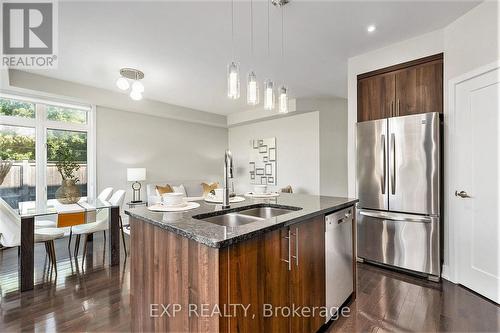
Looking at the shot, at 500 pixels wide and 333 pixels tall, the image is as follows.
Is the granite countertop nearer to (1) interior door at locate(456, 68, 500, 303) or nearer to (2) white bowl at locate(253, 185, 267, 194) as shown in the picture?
(2) white bowl at locate(253, 185, 267, 194)

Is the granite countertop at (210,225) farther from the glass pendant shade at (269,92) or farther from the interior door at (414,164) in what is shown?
the interior door at (414,164)

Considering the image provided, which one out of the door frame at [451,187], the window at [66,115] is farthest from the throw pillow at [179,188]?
the door frame at [451,187]

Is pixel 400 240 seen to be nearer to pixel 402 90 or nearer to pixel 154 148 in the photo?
pixel 402 90

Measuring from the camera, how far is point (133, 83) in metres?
3.38

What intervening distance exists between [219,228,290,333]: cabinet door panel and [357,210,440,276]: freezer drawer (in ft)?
6.56

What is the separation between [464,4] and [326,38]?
126 centimetres

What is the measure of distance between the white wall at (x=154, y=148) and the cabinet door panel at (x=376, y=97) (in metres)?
4.43

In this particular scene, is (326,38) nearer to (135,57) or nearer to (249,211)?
(249,211)

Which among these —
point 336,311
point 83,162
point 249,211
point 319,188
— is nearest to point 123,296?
point 249,211

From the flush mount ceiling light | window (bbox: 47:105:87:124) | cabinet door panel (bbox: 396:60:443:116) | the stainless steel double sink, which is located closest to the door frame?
cabinet door panel (bbox: 396:60:443:116)

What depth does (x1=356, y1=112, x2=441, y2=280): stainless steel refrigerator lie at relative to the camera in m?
2.53

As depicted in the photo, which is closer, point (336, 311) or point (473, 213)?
point (336, 311)

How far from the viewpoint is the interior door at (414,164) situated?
8.26ft

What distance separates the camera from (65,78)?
12.8ft
